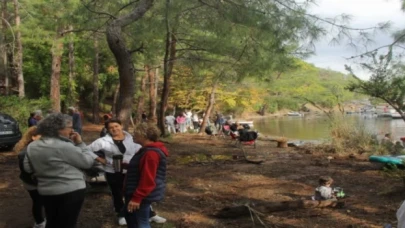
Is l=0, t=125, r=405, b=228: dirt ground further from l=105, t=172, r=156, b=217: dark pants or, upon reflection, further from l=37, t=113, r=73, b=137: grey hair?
l=37, t=113, r=73, b=137: grey hair

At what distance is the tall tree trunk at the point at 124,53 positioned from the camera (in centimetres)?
636

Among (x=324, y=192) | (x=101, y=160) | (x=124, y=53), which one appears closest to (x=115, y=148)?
(x=101, y=160)

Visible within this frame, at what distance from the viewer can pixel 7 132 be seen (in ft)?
33.9

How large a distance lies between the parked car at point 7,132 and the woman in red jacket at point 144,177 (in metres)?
8.32

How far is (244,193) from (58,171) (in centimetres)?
378

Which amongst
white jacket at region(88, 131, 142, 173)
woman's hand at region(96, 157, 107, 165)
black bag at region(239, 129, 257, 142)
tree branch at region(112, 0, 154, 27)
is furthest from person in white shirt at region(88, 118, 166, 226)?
black bag at region(239, 129, 257, 142)

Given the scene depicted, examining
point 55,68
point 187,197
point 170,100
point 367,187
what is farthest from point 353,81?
point 170,100

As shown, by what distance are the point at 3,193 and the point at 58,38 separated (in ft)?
29.4

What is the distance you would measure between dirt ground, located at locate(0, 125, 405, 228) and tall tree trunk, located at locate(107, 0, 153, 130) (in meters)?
1.50

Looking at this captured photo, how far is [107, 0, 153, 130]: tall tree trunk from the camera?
636 centimetres

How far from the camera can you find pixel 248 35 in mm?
7016

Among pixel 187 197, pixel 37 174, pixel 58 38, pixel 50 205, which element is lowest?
pixel 187 197

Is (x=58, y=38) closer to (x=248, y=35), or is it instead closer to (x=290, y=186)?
(x=248, y=35)

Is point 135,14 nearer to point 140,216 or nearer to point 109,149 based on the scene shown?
point 109,149
